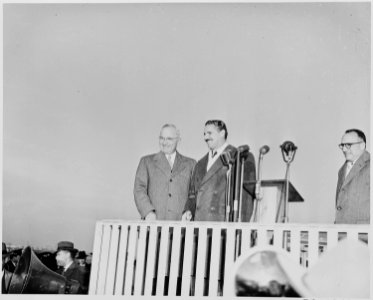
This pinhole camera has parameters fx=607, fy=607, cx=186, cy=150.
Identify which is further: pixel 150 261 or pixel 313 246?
pixel 150 261

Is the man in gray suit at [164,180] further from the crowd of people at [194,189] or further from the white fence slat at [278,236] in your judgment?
the white fence slat at [278,236]

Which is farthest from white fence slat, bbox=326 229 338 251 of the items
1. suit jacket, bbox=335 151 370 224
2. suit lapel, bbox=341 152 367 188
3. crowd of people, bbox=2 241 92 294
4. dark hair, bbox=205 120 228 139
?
crowd of people, bbox=2 241 92 294

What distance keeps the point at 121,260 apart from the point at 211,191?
0.97 metres

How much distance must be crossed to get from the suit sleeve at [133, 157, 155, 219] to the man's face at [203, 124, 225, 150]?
0.60 metres

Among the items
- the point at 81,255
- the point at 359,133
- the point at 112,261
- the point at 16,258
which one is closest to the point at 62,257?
the point at 81,255

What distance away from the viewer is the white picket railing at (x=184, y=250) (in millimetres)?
4238

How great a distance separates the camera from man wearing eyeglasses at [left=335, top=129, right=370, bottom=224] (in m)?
4.70

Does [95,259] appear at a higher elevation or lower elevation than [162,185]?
lower

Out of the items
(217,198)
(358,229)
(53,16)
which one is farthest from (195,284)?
(53,16)

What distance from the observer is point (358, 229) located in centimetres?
417

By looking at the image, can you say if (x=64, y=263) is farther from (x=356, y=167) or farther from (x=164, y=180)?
(x=356, y=167)

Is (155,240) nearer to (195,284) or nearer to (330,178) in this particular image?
(195,284)

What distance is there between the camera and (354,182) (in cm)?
482

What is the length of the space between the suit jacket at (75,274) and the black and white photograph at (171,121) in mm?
13
